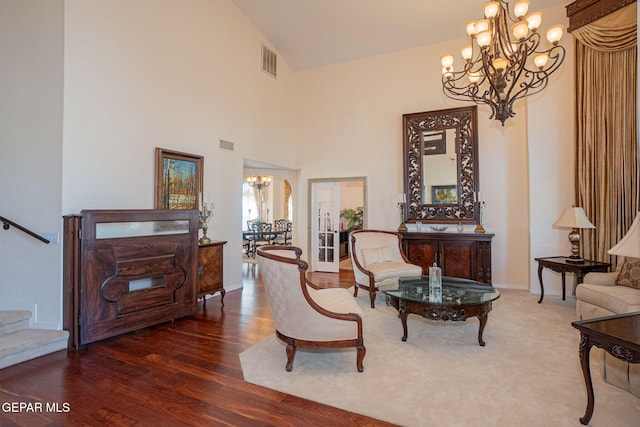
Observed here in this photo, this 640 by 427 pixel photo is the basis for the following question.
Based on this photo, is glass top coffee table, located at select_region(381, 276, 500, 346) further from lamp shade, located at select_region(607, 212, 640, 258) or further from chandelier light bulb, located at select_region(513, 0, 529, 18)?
chandelier light bulb, located at select_region(513, 0, 529, 18)

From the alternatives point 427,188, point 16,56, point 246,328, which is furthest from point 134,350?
point 427,188

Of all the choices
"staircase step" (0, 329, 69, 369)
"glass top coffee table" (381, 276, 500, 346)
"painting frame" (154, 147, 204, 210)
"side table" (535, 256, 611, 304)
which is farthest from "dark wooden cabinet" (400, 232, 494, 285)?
"staircase step" (0, 329, 69, 369)

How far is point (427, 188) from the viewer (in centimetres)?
639

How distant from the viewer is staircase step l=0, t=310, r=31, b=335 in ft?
11.4

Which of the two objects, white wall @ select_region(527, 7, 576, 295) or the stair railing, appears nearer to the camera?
the stair railing

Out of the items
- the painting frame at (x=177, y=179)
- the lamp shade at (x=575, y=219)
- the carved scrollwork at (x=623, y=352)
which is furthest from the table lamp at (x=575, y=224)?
the painting frame at (x=177, y=179)

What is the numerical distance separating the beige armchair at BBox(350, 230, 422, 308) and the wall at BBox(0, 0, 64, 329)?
152 inches

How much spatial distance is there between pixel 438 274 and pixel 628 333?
1.88m

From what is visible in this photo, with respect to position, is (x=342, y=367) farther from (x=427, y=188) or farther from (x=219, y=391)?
(x=427, y=188)

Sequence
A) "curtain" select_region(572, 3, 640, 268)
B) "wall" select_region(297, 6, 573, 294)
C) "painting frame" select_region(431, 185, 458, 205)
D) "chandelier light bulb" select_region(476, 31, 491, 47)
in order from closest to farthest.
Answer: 1. "chandelier light bulb" select_region(476, 31, 491, 47)
2. "curtain" select_region(572, 3, 640, 268)
3. "wall" select_region(297, 6, 573, 294)
4. "painting frame" select_region(431, 185, 458, 205)

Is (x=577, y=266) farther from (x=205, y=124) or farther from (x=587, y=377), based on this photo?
(x=205, y=124)

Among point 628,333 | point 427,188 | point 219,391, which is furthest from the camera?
point 427,188

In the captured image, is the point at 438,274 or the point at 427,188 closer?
the point at 438,274

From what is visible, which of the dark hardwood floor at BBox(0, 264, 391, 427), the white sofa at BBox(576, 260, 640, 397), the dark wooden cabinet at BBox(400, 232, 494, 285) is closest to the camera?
the dark hardwood floor at BBox(0, 264, 391, 427)
